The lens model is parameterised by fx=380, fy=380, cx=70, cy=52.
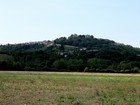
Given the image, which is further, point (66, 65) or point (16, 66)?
point (66, 65)

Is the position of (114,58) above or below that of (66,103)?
above

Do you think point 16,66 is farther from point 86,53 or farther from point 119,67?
point 86,53

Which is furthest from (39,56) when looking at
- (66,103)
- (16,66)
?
(66,103)

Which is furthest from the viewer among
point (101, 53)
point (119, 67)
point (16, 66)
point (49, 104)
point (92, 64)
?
point (101, 53)

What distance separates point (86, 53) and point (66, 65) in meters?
38.8

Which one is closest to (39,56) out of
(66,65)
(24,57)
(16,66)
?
(24,57)

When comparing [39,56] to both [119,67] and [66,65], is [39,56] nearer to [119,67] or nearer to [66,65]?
[66,65]

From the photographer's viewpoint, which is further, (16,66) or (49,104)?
(16,66)

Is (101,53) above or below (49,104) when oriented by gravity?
above

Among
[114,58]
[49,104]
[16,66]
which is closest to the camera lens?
[49,104]

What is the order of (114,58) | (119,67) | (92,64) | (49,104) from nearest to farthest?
(49,104)
(119,67)
(92,64)
(114,58)

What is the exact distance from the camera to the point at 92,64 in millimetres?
121750

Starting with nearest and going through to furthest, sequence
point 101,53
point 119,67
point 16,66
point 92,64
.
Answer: point 16,66
point 119,67
point 92,64
point 101,53

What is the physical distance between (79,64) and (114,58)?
25353 mm
